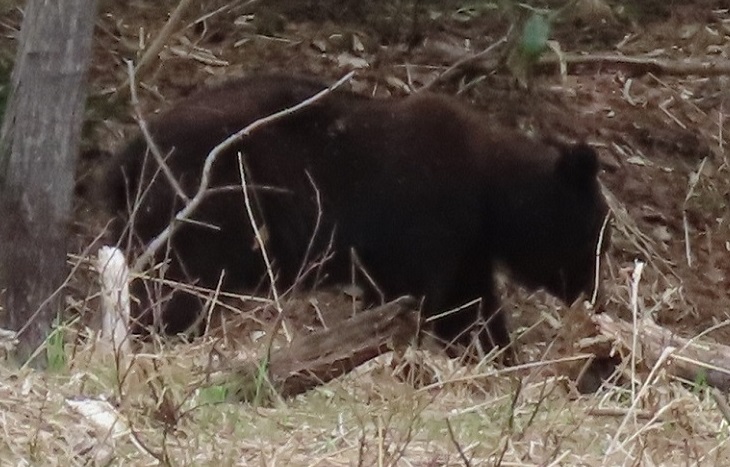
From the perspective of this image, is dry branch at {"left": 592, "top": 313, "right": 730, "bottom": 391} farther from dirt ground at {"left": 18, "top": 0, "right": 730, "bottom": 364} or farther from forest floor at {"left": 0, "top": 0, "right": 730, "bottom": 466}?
dirt ground at {"left": 18, "top": 0, "right": 730, "bottom": 364}

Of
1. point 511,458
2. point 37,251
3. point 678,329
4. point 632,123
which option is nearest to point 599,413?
point 511,458

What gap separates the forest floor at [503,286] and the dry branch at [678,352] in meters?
0.07

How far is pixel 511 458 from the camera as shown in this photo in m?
3.49

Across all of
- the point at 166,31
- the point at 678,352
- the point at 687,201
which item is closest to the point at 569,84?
the point at 687,201

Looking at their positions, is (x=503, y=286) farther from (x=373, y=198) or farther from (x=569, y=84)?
(x=569, y=84)

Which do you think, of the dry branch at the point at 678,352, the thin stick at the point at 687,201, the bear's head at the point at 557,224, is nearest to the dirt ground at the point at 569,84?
the thin stick at the point at 687,201

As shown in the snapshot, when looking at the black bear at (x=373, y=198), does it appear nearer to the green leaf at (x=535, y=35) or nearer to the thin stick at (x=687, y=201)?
the green leaf at (x=535, y=35)

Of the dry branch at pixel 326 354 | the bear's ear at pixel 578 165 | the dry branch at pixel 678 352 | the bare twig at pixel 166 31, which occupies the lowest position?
the bear's ear at pixel 578 165

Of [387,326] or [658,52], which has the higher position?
[387,326]

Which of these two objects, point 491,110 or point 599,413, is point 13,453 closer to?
point 599,413

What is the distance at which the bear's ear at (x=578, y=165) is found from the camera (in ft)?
22.7

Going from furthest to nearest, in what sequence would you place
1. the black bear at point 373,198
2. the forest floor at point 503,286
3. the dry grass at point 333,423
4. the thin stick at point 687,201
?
the thin stick at point 687,201
the black bear at point 373,198
the forest floor at point 503,286
the dry grass at point 333,423

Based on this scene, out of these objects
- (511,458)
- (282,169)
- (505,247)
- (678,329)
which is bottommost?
(678,329)

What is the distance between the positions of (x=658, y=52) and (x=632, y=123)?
0.88m
